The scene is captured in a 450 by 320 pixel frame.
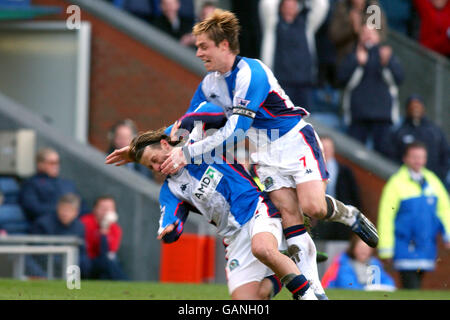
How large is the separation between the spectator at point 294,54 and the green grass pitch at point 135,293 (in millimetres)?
3467

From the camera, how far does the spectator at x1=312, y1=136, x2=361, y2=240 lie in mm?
12555

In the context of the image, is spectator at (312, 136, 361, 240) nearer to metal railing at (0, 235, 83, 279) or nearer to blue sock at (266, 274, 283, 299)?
metal railing at (0, 235, 83, 279)

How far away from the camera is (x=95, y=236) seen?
12.2 meters

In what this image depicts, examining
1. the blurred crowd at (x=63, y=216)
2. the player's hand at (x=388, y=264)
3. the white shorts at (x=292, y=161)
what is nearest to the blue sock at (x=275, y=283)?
the white shorts at (x=292, y=161)

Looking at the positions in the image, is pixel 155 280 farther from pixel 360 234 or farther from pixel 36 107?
pixel 360 234

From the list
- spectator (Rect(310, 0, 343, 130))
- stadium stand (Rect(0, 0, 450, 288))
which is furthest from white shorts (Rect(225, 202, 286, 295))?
spectator (Rect(310, 0, 343, 130))

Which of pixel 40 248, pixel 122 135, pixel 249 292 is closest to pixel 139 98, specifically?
pixel 122 135

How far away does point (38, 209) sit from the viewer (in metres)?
12.5

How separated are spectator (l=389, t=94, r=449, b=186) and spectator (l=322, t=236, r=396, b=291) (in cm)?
238

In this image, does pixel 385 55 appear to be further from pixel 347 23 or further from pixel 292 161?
pixel 292 161

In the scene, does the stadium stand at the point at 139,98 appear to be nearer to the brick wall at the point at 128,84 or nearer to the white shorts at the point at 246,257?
the brick wall at the point at 128,84

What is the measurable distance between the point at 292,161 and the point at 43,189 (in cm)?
567

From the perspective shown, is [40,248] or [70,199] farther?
[70,199]

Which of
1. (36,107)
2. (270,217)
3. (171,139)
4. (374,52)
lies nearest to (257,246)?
(270,217)
